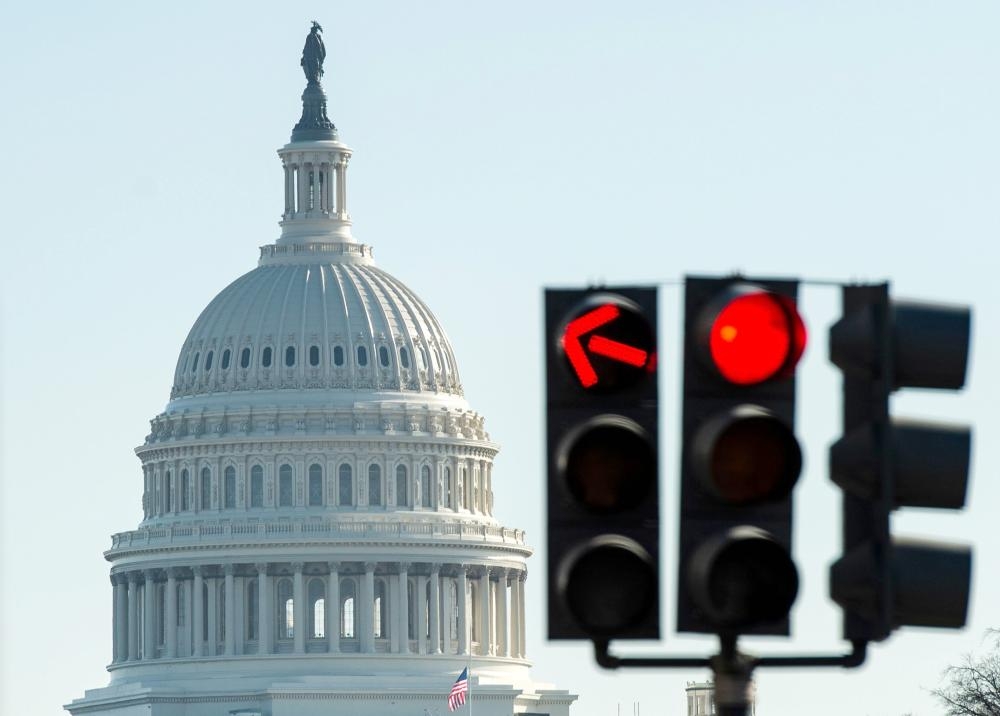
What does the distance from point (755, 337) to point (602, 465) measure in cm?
78

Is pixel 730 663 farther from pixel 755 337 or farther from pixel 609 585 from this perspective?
pixel 755 337

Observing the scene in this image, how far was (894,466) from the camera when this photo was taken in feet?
51.5

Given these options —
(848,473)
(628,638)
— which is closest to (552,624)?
(628,638)

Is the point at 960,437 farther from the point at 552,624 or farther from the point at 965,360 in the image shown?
the point at 552,624

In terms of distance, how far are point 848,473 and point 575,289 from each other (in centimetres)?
131

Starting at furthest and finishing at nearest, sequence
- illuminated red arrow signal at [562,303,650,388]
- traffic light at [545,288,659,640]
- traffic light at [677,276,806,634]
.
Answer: illuminated red arrow signal at [562,303,650,388] < traffic light at [545,288,659,640] < traffic light at [677,276,806,634]

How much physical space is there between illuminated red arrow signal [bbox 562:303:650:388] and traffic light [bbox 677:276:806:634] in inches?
9.7

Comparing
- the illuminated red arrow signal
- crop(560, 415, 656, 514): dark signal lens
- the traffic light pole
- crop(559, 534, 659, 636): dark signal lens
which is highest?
the illuminated red arrow signal

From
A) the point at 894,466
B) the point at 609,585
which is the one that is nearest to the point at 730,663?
the point at 609,585

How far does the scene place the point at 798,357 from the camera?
52.2 ft

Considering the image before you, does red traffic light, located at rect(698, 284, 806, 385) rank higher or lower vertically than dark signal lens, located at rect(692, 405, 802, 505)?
higher

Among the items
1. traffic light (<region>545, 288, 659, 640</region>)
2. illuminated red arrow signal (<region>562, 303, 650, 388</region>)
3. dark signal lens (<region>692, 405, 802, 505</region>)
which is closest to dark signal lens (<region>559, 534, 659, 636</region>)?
traffic light (<region>545, 288, 659, 640</region>)

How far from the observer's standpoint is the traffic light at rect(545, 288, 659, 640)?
15766 mm

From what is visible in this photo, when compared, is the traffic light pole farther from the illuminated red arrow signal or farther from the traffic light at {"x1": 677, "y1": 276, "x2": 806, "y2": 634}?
the illuminated red arrow signal
